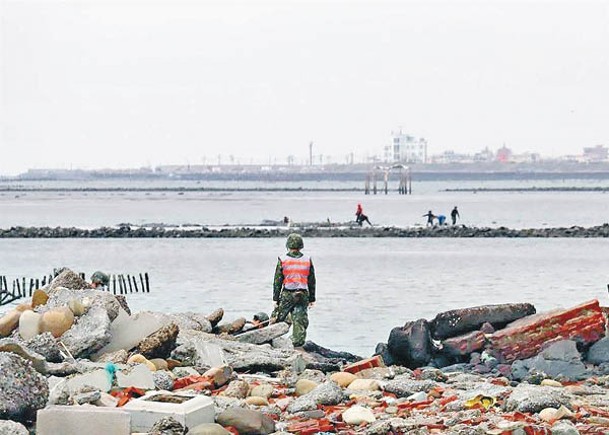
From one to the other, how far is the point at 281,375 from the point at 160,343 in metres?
1.34

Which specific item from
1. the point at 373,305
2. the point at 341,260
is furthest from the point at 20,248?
the point at 373,305

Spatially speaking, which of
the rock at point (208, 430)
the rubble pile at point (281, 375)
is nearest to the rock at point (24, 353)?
the rubble pile at point (281, 375)

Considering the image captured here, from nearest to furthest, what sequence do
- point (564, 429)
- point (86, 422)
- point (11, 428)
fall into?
1. point (11, 428)
2. point (86, 422)
3. point (564, 429)

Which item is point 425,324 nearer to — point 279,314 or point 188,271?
point 279,314

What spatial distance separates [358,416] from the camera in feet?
33.9

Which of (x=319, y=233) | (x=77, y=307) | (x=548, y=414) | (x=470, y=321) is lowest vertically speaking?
(x=319, y=233)

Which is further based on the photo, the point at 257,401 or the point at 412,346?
the point at 412,346

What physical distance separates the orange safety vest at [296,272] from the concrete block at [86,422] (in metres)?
5.73

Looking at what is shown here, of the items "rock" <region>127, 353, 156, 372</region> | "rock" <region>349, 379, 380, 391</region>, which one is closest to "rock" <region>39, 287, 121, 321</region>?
"rock" <region>127, 353, 156, 372</region>

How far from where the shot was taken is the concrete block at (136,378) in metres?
10.8

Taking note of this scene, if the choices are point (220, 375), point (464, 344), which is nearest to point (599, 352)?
point (464, 344)

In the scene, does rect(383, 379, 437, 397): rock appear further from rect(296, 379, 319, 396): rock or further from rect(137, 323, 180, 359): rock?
rect(137, 323, 180, 359): rock

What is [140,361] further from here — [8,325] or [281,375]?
[8,325]

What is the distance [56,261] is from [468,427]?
38.9 meters
